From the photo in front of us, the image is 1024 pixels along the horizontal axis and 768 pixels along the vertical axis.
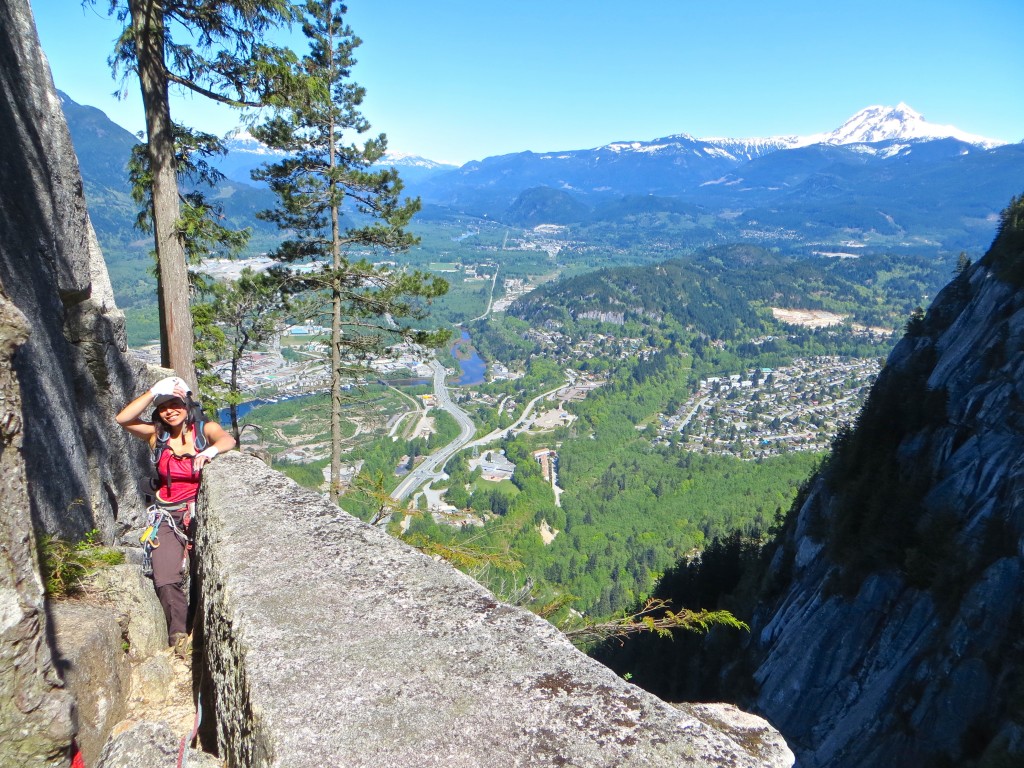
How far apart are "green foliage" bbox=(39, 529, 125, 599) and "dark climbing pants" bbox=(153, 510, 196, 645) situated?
0.34 metres

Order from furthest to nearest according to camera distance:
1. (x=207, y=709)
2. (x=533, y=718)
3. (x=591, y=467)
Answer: (x=591, y=467) → (x=207, y=709) → (x=533, y=718)

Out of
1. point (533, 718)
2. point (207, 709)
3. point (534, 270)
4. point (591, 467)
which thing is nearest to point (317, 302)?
point (207, 709)

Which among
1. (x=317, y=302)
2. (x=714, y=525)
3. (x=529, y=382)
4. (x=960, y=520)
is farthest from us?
(x=529, y=382)

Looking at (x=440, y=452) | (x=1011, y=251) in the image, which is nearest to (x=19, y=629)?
(x=1011, y=251)

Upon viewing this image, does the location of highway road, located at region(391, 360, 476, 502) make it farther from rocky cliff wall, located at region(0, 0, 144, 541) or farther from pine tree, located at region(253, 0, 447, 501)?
rocky cliff wall, located at region(0, 0, 144, 541)

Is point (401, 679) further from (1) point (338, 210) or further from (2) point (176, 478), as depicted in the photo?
(1) point (338, 210)

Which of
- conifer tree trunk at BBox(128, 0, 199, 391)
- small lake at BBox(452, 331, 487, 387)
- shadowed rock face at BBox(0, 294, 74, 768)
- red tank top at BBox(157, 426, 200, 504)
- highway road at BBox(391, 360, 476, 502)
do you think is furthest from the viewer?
small lake at BBox(452, 331, 487, 387)

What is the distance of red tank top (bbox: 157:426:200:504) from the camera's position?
4.61m

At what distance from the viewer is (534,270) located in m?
190

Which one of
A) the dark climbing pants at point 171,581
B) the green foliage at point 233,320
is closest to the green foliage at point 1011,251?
the green foliage at point 233,320

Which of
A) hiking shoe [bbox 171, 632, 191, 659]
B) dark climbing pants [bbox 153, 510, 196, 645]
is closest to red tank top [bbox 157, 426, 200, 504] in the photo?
dark climbing pants [bbox 153, 510, 196, 645]

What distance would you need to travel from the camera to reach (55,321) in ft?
16.5

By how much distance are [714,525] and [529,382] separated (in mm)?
48756

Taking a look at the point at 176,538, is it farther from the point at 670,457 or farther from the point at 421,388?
the point at 421,388
